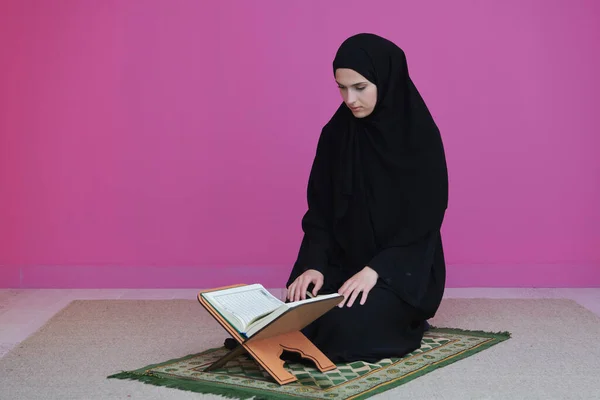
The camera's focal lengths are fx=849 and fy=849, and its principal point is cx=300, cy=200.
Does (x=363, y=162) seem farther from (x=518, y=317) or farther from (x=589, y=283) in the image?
(x=589, y=283)

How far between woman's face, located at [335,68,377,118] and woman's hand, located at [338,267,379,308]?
520mm

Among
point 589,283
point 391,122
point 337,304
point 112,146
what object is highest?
point 391,122

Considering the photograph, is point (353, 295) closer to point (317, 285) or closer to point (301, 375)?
point (317, 285)

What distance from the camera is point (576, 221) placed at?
3.98 metres

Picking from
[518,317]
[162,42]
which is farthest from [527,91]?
[162,42]

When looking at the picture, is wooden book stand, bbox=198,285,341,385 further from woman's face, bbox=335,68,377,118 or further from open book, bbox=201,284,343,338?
woman's face, bbox=335,68,377,118

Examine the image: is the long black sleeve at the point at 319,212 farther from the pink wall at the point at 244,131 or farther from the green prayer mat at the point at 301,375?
the pink wall at the point at 244,131

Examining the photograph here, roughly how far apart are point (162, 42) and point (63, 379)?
1971mm

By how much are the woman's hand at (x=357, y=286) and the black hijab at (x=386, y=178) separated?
169 mm

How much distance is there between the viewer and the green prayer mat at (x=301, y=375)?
2.23 m

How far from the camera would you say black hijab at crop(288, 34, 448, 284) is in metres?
2.73

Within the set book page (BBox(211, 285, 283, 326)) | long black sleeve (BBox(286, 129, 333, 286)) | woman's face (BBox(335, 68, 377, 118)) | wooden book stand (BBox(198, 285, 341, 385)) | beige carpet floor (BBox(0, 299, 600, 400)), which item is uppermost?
woman's face (BBox(335, 68, 377, 118))

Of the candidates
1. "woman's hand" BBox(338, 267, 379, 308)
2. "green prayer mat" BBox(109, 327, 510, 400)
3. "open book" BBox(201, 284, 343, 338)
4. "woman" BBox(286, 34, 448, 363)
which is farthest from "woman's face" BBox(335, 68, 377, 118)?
"green prayer mat" BBox(109, 327, 510, 400)

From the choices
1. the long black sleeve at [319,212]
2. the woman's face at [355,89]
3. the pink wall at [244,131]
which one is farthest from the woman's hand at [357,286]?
the pink wall at [244,131]
